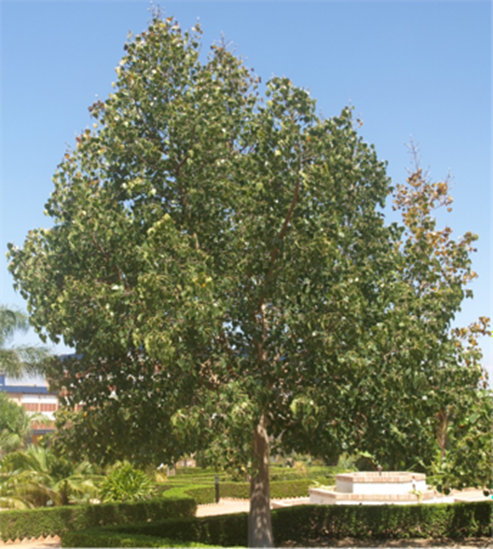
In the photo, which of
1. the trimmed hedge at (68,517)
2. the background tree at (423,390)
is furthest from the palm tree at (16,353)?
the background tree at (423,390)

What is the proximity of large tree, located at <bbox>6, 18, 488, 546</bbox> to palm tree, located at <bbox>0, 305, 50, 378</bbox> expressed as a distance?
61.3 feet

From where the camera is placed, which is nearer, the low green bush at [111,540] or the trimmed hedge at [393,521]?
the low green bush at [111,540]

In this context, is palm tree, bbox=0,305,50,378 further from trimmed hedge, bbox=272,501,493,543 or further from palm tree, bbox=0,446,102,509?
trimmed hedge, bbox=272,501,493,543

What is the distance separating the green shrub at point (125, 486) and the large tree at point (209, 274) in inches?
292

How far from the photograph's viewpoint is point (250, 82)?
15.6m

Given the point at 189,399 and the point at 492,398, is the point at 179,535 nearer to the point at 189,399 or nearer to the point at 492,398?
the point at 189,399

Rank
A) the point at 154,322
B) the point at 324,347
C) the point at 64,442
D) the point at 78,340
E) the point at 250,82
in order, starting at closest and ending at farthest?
1. the point at 154,322
2. the point at 324,347
3. the point at 78,340
4. the point at 64,442
5. the point at 250,82

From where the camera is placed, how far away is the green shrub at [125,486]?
66.0 ft

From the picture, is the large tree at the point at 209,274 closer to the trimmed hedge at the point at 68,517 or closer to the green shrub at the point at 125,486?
the trimmed hedge at the point at 68,517

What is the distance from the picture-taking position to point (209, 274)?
1188 centimetres

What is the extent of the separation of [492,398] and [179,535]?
282 inches

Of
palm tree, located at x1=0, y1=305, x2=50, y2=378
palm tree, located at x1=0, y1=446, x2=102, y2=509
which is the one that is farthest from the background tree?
palm tree, located at x1=0, y1=305, x2=50, y2=378

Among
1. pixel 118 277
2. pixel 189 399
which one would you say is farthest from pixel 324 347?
pixel 118 277

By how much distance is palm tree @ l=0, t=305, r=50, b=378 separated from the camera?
30875mm
